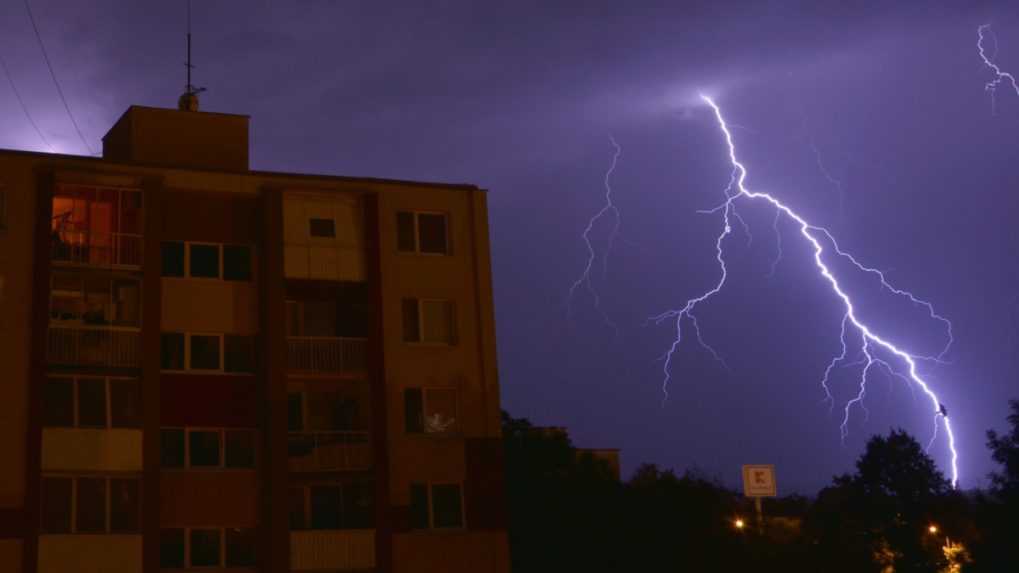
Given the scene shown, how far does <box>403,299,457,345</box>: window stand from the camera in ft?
115

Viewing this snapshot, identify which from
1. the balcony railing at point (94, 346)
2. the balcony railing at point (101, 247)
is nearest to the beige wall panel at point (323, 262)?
the balcony railing at point (101, 247)

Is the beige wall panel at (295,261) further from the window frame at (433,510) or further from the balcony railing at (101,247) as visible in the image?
the window frame at (433,510)

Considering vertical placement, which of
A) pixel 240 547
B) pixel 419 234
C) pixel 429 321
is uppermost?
pixel 419 234

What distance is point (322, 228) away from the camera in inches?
1373

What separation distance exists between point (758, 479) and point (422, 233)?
54.6 ft

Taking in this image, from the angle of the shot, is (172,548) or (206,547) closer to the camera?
(172,548)

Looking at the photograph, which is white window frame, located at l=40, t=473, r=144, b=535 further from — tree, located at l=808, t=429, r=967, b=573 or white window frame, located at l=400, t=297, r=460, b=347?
tree, located at l=808, t=429, r=967, b=573

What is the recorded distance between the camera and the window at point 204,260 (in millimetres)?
33500

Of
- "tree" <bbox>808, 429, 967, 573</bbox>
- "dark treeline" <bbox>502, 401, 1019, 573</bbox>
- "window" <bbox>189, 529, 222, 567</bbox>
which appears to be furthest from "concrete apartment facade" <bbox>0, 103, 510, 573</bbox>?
"tree" <bbox>808, 429, 967, 573</bbox>

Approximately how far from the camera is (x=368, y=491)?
110 feet

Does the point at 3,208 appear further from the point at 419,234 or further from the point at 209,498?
the point at 419,234

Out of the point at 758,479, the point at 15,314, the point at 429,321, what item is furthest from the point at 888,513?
the point at 15,314

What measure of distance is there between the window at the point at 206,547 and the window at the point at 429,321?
6569 millimetres

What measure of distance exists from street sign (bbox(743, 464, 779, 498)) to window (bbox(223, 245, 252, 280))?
20.0 m
